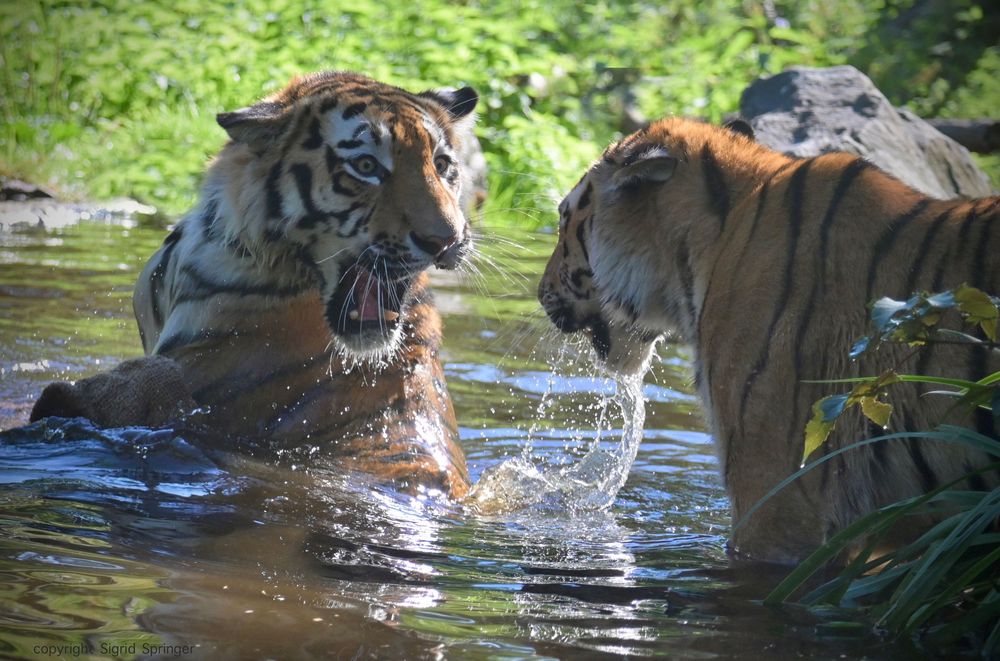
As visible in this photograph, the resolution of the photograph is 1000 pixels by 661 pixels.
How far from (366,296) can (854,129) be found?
4370mm

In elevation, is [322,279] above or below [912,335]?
below

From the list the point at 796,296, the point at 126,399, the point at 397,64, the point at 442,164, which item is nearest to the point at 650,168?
the point at 796,296

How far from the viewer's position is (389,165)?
4066 millimetres

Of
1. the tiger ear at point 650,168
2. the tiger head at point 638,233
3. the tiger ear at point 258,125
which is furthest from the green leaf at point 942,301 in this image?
the tiger ear at point 258,125

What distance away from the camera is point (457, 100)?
4504mm

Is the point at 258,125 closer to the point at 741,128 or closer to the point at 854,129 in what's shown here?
the point at 741,128

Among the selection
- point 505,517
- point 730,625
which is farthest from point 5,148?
point 730,625

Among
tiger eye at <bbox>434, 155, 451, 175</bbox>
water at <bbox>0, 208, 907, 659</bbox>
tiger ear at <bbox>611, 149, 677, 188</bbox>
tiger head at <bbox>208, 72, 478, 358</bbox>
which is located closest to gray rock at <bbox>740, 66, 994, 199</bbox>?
water at <bbox>0, 208, 907, 659</bbox>

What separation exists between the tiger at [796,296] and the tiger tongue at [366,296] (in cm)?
93

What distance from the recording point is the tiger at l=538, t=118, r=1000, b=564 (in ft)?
9.63

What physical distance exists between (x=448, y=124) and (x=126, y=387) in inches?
54.6

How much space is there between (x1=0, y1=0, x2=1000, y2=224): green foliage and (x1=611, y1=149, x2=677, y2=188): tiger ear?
241 inches

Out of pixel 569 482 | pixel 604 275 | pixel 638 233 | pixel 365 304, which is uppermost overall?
pixel 638 233

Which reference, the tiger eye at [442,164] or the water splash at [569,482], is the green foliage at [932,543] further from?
the tiger eye at [442,164]
